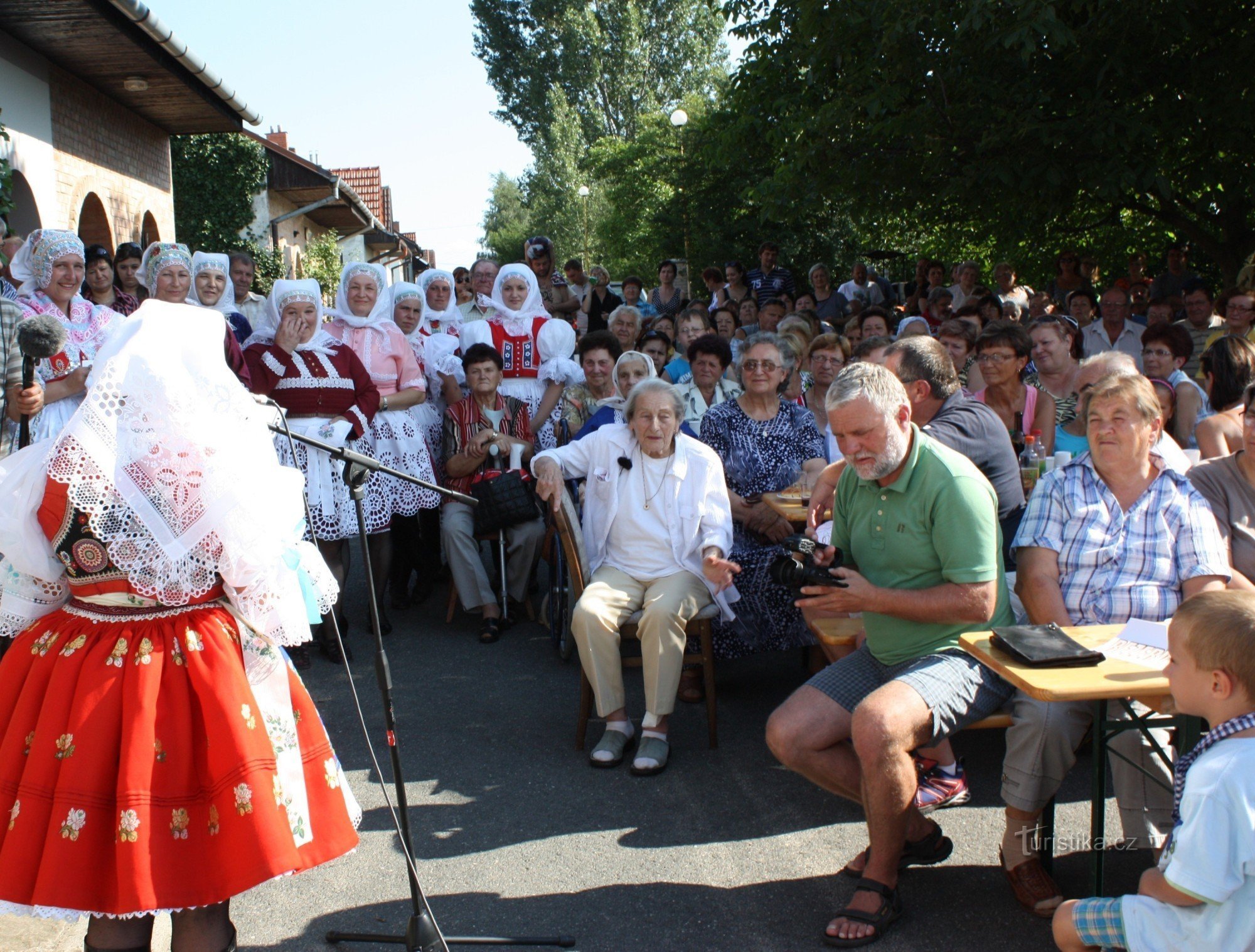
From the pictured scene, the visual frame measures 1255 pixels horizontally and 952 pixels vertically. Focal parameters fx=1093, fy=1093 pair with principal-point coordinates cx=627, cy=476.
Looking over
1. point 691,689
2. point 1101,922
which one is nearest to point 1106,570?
point 1101,922

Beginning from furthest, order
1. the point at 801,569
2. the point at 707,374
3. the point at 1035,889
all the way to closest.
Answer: the point at 707,374, the point at 801,569, the point at 1035,889

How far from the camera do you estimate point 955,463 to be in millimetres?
3336

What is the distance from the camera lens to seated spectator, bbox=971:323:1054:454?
543 cm

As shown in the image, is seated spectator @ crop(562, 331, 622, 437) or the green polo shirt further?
seated spectator @ crop(562, 331, 622, 437)

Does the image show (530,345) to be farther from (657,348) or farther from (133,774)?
(133,774)

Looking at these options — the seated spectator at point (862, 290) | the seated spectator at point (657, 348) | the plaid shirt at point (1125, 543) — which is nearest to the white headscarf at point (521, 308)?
the seated spectator at point (657, 348)

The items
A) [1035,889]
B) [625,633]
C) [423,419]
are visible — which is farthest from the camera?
[423,419]

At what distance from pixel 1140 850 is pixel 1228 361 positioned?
218cm

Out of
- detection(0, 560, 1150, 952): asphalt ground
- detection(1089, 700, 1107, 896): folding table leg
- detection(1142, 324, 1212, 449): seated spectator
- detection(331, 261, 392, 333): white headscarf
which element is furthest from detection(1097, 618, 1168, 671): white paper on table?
detection(331, 261, 392, 333): white headscarf

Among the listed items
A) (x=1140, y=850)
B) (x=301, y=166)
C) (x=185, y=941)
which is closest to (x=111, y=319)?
(x=185, y=941)

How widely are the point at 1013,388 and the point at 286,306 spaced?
151 inches

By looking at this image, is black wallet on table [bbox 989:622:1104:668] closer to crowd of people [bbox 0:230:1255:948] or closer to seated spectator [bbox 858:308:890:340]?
crowd of people [bbox 0:230:1255:948]

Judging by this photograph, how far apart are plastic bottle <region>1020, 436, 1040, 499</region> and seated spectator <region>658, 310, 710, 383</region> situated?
2.82m

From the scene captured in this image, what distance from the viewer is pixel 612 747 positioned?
4352 millimetres
